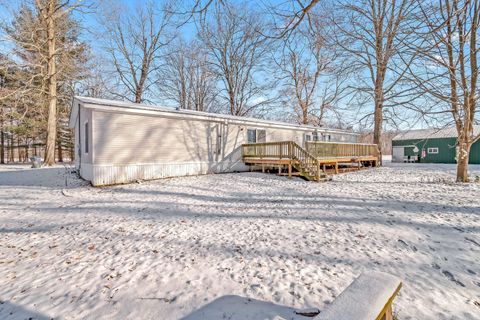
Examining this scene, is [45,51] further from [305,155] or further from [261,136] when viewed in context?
[305,155]

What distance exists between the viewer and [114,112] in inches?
364

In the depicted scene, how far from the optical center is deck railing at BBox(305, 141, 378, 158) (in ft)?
38.8

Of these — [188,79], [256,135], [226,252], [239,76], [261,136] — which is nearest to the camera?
[226,252]

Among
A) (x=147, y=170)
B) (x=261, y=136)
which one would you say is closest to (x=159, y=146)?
(x=147, y=170)

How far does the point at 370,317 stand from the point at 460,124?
1119 centimetres

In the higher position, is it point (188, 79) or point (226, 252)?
point (188, 79)

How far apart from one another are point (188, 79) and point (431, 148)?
2557 cm

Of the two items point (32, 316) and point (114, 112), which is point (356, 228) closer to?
point (32, 316)

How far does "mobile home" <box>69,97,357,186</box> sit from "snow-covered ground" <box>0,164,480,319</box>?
2548 mm

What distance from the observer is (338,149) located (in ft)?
44.2

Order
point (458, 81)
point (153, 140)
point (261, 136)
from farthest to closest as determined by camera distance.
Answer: point (261, 136) → point (153, 140) → point (458, 81)

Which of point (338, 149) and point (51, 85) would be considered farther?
point (51, 85)

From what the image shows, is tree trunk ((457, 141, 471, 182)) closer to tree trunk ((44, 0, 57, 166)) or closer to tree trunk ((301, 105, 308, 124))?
tree trunk ((301, 105, 308, 124))

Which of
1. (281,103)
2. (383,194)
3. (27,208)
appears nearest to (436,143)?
(281,103)
